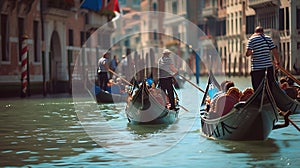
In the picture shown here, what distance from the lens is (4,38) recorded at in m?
18.2

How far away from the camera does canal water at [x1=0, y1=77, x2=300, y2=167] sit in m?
6.50

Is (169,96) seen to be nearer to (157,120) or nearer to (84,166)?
(157,120)

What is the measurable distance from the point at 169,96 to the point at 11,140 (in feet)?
7.87

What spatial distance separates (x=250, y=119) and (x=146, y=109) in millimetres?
2661

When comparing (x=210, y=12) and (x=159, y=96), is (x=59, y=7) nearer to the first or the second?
(x=159, y=96)

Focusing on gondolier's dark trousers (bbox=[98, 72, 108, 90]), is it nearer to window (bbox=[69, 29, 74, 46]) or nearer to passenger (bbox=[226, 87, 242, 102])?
passenger (bbox=[226, 87, 242, 102])

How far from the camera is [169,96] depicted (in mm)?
10102

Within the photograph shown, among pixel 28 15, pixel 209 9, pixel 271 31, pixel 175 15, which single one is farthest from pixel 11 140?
pixel 175 15

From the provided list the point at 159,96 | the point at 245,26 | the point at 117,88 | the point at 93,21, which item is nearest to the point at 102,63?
the point at 117,88

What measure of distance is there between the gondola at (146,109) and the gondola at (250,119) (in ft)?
→ 6.13

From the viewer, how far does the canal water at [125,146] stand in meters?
6.50

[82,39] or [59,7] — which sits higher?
[59,7]

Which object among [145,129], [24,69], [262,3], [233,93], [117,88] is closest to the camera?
[233,93]

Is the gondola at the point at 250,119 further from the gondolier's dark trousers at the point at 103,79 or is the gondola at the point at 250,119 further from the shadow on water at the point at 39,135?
the gondolier's dark trousers at the point at 103,79
